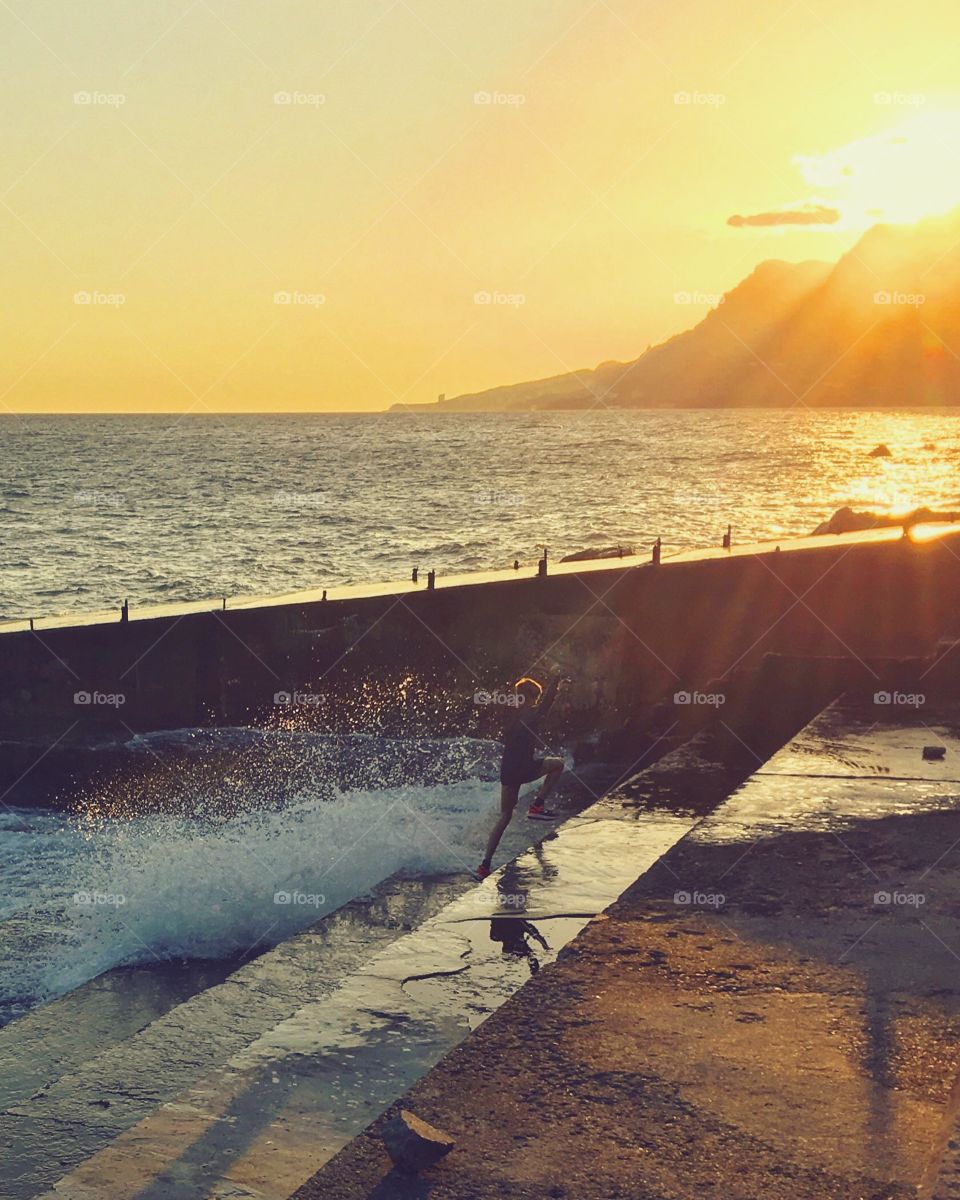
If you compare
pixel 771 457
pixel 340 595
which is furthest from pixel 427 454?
pixel 340 595

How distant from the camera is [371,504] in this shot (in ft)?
238

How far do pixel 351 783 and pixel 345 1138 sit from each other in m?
8.05

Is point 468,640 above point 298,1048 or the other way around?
above

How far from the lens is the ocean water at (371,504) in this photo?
4562 centimetres
